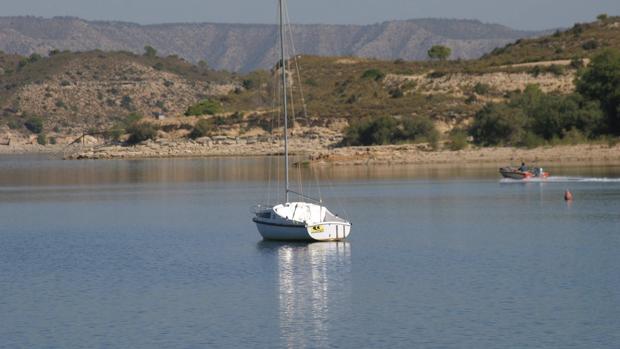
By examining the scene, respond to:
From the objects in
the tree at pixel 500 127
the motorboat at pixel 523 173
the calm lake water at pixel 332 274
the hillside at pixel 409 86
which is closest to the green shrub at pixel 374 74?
the hillside at pixel 409 86

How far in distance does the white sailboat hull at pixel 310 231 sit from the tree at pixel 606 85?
4598 cm

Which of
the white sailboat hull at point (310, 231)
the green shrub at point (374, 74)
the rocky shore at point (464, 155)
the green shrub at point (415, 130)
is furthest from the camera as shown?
the green shrub at point (374, 74)

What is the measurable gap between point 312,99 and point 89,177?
4610cm

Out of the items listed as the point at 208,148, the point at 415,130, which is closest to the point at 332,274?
the point at 415,130

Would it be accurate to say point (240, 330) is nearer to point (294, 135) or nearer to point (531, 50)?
point (294, 135)

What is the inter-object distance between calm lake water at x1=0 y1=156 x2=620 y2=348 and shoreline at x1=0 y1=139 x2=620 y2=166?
61.9ft

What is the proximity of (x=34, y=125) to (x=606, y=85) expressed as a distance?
115686 millimetres

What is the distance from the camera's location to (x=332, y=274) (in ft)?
98.6

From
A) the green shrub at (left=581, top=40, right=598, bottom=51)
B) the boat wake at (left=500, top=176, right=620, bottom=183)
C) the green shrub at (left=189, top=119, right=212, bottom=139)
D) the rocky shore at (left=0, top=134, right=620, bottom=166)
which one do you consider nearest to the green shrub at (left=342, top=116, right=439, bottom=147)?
the rocky shore at (left=0, top=134, right=620, bottom=166)

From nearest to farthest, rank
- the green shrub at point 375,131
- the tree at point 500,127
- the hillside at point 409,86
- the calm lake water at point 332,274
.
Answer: the calm lake water at point 332,274, the tree at point 500,127, the green shrub at point 375,131, the hillside at point 409,86

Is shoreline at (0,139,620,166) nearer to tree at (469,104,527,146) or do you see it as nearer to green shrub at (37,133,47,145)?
tree at (469,104,527,146)

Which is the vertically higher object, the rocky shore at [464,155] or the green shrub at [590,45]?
the green shrub at [590,45]

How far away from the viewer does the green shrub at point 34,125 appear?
6973 inches

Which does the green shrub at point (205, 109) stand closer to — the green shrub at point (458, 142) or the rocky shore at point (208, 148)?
the rocky shore at point (208, 148)
